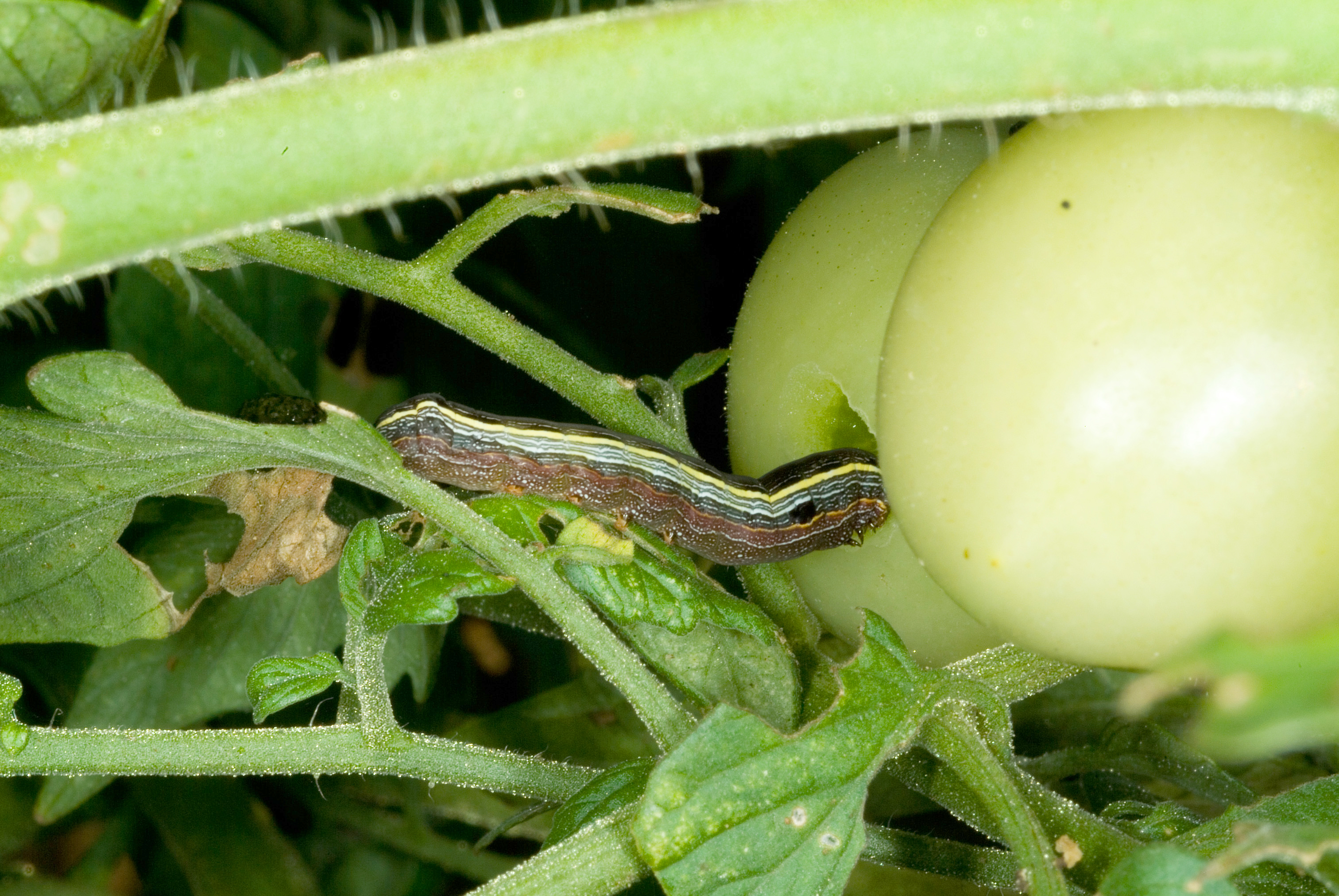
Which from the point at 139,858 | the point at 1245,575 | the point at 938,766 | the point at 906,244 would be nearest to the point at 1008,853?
the point at 938,766

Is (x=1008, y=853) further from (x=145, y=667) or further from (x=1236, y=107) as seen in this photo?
(x=145, y=667)

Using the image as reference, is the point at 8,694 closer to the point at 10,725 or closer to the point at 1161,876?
the point at 10,725

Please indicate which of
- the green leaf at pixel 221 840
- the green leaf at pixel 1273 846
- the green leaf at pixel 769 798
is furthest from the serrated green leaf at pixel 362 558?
the green leaf at pixel 221 840

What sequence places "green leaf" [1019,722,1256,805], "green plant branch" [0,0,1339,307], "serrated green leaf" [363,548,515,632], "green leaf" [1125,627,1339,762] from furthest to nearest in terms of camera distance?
"green leaf" [1019,722,1256,805], "serrated green leaf" [363,548,515,632], "green plant branch" [0,0,1339,307], "green leaf" [1125,627,1339,762]

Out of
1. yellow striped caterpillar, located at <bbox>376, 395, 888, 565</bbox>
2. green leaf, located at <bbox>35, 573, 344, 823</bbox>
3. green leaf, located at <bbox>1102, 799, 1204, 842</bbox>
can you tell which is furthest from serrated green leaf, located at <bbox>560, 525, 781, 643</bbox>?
green leaf, located at <bbox>35, 573, 344, 823</bbox>

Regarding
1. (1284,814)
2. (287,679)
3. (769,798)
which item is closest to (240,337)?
(287,679)

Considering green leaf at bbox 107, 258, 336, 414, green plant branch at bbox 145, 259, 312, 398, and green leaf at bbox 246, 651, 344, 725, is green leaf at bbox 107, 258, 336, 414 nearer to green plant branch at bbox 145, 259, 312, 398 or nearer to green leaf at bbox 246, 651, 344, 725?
green plant branch at bbox 145, 259, 312, 398
